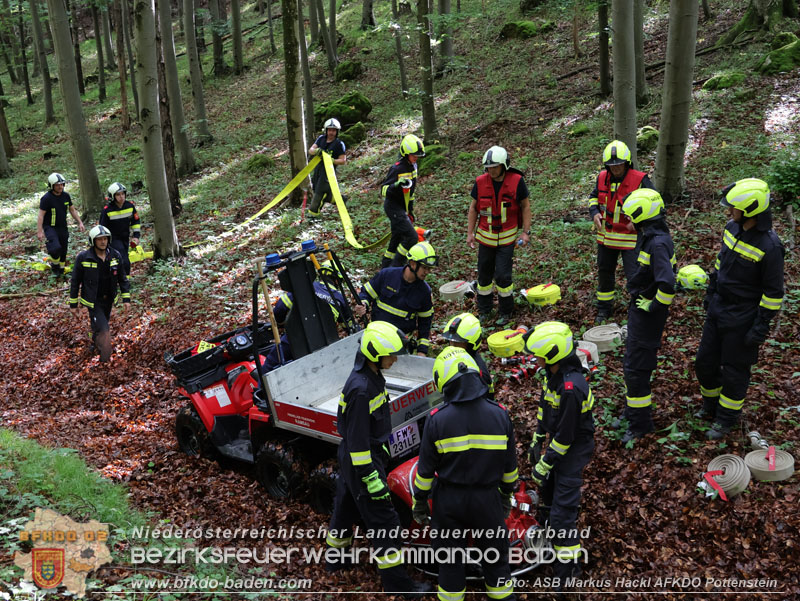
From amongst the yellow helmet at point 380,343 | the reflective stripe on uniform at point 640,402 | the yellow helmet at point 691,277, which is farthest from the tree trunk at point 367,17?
the yellow helmet at point 380,343

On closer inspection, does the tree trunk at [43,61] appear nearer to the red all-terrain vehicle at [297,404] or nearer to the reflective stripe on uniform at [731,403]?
the red all-terrain vehicle at [297,404]

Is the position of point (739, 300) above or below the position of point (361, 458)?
above

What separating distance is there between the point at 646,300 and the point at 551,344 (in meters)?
1.65

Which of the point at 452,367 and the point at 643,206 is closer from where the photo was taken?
the point at 452,367

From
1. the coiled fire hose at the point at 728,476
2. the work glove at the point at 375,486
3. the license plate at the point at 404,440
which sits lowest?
the coiled fire hose at the point at 728,476

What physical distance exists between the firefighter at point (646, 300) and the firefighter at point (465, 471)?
2.20 meters

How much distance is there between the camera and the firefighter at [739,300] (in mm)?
5418

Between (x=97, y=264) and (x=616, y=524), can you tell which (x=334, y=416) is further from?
(x=97, y=264)

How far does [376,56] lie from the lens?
2961 cm

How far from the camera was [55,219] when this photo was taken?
12.8 metres

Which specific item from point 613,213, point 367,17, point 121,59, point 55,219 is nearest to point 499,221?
point 613,213

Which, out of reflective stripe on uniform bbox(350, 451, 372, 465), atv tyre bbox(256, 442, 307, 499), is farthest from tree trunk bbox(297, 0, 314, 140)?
reflective stripe on uniform bbox(350, 451, 372, 465)

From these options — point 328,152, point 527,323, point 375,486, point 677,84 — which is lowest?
point 527,323

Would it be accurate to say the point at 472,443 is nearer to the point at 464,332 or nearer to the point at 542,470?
the point at 542,470
